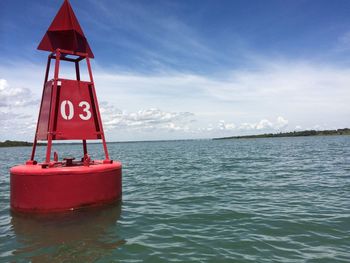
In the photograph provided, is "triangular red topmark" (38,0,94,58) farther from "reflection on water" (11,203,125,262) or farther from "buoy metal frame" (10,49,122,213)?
"reflection on water" (11,203,125,262)

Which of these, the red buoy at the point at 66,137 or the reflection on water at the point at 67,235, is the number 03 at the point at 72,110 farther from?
the reflection on water at the point at 67,235

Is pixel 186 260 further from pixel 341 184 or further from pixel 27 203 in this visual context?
pixel 341 184

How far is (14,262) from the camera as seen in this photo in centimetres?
584

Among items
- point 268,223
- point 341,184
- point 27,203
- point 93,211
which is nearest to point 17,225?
point 27,203

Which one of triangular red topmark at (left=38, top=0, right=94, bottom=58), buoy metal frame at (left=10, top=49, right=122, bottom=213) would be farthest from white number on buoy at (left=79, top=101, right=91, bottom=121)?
triangular red topmark at (left=38, top=0, right=94, bottom=58)

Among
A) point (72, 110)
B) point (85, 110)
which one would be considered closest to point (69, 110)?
point (72, 110)

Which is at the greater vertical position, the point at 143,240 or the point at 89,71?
the point at 89,71

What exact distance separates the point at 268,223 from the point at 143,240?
3.36 metres

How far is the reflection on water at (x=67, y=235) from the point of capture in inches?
244

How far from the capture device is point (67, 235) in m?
7.27

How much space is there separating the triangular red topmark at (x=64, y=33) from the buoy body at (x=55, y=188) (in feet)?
14.5

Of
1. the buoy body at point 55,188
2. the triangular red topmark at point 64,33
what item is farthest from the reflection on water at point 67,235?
the triangular red topmark at point 64,33

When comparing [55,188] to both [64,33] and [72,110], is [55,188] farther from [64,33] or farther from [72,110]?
[64,33]

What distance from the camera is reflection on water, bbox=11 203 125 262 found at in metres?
6.21
